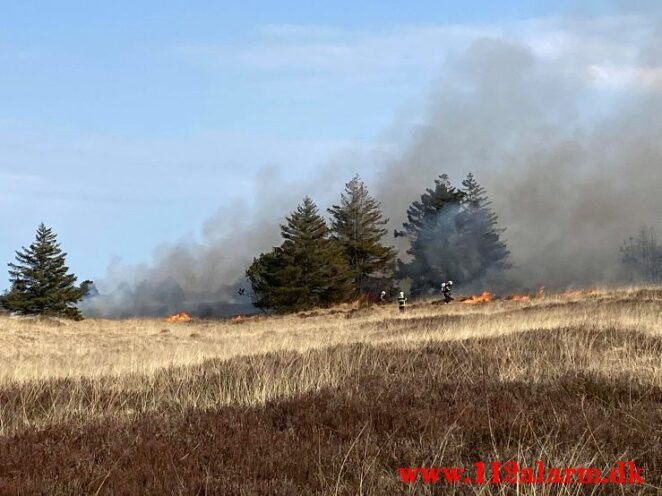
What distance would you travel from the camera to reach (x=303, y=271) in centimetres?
5753

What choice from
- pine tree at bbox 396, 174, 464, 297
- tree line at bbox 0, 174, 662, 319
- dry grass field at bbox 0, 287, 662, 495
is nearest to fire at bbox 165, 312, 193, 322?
tree line at bbox 0, 174, 662, 319

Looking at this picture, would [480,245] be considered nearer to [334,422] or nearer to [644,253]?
[644,253]

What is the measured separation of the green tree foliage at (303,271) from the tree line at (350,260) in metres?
0.09

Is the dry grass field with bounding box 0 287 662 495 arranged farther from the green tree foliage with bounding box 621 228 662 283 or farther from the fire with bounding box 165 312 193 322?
the green tree foliage with bounding box 621 228 662 283

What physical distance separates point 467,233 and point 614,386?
199ft

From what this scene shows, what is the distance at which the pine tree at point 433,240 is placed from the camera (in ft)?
214

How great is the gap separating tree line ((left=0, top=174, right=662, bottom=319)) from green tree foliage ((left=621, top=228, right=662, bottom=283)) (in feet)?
83.0

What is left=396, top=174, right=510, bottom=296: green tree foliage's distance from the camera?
65438mm

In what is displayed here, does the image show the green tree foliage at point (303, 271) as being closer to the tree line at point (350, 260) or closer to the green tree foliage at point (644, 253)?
the tree line at point (350, 260)

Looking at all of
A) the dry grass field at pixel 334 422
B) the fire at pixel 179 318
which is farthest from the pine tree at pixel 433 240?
the dry grass field at pixel 334 422

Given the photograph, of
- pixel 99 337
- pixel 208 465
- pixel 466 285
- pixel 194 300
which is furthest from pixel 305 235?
pixel 208 465

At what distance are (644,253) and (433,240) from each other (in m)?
34.2

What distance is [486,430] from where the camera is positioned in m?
5.23

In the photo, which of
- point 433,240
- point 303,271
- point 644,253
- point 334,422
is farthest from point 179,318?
point 644,253
